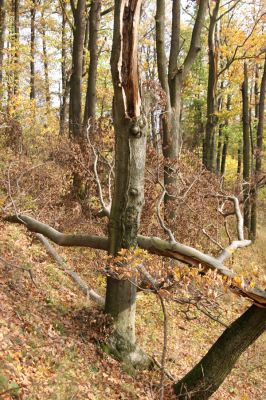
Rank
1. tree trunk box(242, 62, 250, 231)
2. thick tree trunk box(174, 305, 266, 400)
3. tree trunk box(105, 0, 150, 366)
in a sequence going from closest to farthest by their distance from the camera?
tree trunk box(105, 0, 150, 366) → thick tree trunk box(174, 305, 266, 400) → tree trunk box(242, 62, 250, 231)

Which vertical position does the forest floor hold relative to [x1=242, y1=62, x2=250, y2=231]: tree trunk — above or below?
below

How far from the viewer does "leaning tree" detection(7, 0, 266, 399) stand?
5520 millimetres

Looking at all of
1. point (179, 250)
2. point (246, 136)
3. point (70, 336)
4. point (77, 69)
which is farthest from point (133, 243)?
point (246, 136)

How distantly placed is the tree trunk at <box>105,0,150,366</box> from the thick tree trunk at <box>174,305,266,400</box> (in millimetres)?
880

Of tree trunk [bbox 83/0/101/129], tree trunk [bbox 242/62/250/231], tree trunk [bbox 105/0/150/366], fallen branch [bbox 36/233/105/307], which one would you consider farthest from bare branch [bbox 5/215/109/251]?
tree trunk [bbox 242/62/250/231]

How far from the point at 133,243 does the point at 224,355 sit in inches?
81.3

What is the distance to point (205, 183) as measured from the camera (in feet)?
33.9

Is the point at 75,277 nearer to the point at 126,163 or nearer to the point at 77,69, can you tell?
the point at 126,163

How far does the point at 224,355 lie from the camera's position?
5.95 metres

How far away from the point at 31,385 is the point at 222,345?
279 cm

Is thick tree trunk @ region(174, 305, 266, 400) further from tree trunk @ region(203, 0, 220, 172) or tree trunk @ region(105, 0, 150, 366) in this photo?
tree trunk @ region(203, 0, 220, 172)

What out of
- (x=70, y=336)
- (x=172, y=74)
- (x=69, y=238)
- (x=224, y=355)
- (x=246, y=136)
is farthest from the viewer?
(x=246, y=136)

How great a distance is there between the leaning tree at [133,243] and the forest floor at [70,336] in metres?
0.37

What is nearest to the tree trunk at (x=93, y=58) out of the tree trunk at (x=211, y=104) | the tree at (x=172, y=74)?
the tree at (x=172, y=74)
